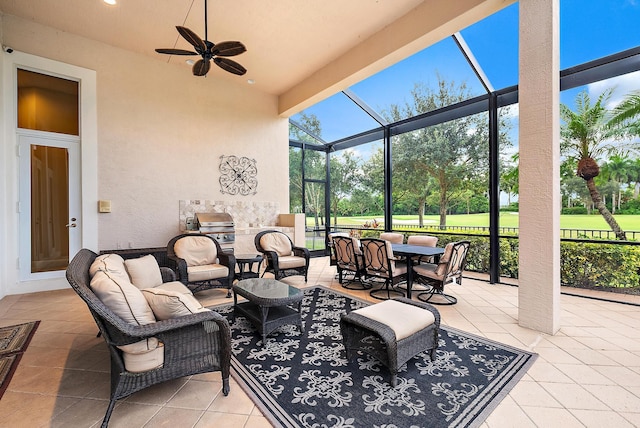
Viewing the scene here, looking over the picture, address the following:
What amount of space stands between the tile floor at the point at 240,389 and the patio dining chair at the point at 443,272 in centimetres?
53

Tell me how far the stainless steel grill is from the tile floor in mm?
2287

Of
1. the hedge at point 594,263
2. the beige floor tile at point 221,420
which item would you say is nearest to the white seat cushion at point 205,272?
the beige floor tile at point 221,420

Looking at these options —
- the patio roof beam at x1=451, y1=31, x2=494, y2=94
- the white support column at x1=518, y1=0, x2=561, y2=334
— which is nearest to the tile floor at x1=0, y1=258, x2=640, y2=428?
the white support column at x1=518, y1=0, x2=561, y2=334

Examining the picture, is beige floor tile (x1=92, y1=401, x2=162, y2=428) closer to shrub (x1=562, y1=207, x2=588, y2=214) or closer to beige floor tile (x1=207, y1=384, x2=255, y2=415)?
beige floor tile (x1=207, y1=384, x2=255, y2=415)

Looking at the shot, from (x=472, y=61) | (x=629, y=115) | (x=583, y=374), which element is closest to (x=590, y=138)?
(x=629, y=115)

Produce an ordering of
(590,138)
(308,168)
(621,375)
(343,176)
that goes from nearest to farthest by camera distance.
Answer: (621,375) → (590,138) → (308,168) → (343,176)

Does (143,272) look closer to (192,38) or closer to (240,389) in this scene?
(240,389)

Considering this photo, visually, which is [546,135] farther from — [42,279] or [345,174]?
[42,279]

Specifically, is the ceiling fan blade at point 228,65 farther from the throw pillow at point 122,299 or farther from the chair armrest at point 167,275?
the throw pillow at point 122,299

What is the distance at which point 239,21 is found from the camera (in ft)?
13.7

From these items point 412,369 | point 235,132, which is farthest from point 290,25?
point 412,369

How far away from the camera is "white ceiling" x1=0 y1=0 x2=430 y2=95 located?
3836 mm

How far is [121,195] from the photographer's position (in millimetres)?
4848

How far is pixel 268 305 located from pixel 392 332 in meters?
1.18
